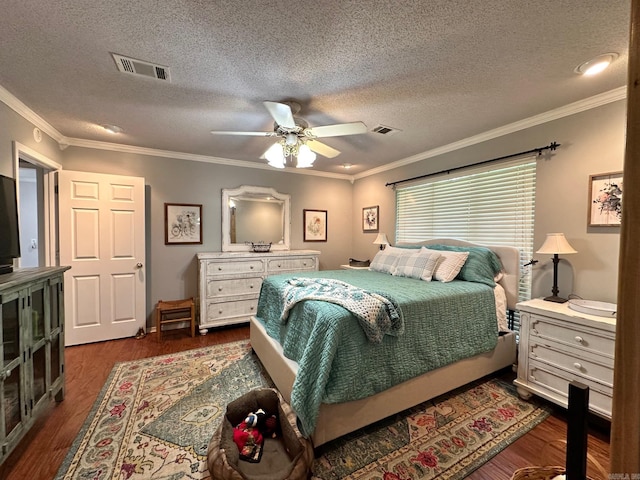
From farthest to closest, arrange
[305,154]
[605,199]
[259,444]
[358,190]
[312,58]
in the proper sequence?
[358,190] < [305,154] < [605,199] < [312,58] < [259,444]

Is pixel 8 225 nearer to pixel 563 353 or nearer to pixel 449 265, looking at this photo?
pixel 449 265

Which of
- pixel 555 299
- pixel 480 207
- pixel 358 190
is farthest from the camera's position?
pixel 358 190

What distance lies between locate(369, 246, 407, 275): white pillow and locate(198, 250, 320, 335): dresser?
4.36 feet

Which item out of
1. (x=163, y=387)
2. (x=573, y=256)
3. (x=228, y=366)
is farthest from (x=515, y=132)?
(x=163, y=387)

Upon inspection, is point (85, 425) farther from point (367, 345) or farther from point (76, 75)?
point (76, 75)

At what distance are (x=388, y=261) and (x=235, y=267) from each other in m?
2.01

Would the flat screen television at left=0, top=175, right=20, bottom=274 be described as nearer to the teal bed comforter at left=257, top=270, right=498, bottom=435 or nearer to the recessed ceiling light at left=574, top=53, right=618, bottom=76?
the teal bed comforter at left=257, top=270, right=498, bottom=435

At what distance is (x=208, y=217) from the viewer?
399 cm

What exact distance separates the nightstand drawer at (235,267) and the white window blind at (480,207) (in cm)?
219

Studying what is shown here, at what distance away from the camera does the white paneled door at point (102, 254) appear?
3107 mm

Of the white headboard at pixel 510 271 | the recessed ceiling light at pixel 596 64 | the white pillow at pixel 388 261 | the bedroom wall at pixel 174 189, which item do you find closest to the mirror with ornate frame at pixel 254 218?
the bedroom wall at pixel 174 189

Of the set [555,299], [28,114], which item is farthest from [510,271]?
[28,114]

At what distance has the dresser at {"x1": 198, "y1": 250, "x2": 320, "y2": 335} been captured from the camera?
352 centimetres

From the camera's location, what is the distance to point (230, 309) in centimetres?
368
